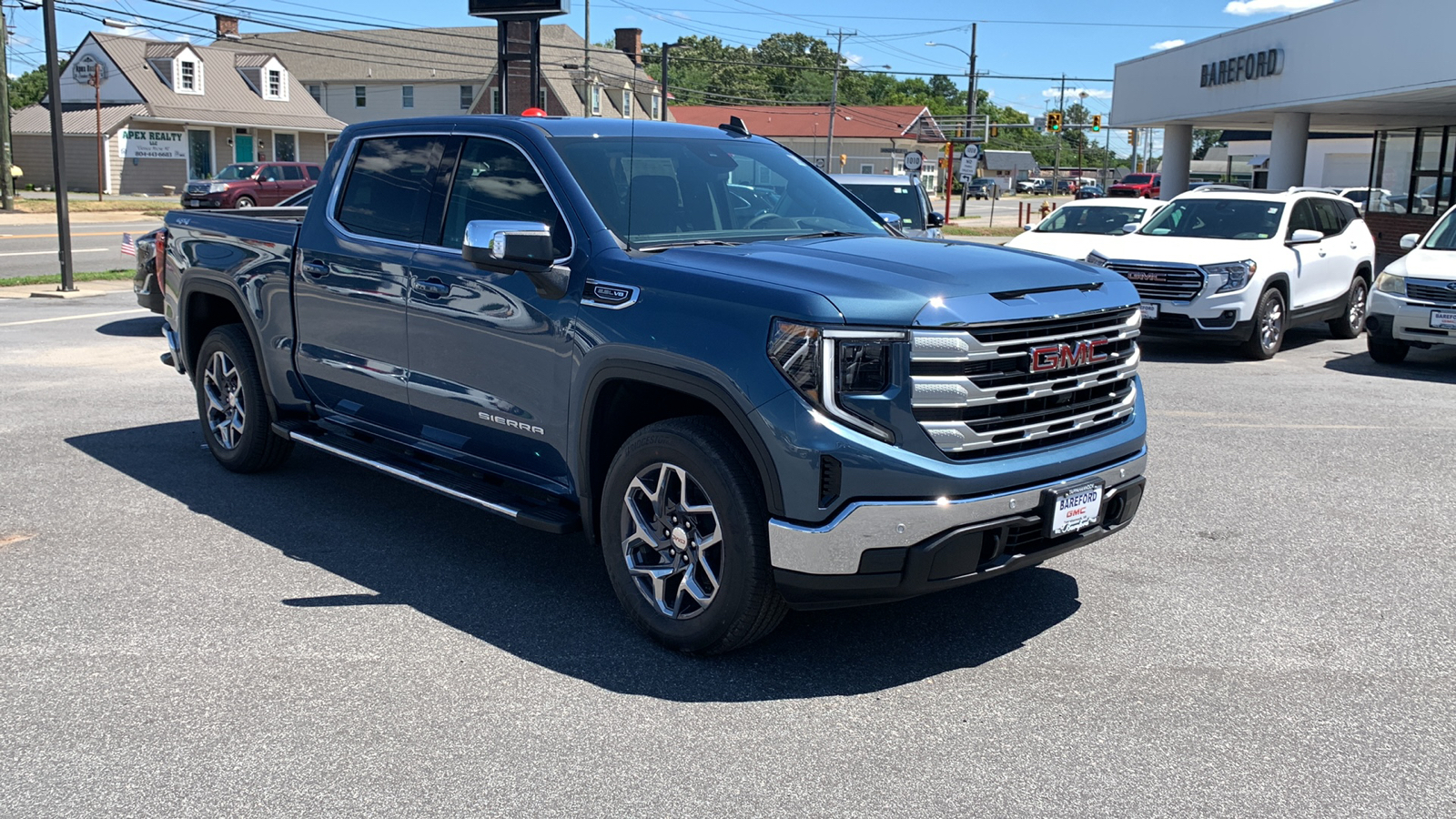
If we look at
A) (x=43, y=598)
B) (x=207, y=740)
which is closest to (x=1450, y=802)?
(x=207, y=740)

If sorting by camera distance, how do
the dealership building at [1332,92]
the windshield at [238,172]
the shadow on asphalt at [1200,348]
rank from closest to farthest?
the shadow on asphalt at [1200,348], the dealership building at [1332,92], the windshield at [238,172]

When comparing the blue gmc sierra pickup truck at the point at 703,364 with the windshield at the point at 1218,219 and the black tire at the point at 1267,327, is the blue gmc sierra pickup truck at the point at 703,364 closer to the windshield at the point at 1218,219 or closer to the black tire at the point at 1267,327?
the black tire at the point at 1267,327

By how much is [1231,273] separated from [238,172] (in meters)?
33.4

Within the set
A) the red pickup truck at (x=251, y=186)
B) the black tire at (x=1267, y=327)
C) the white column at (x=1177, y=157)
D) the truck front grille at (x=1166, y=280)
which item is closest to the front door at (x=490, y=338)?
the truck front grille at (x=1166, y=280)

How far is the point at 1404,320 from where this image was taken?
11984 millimetres

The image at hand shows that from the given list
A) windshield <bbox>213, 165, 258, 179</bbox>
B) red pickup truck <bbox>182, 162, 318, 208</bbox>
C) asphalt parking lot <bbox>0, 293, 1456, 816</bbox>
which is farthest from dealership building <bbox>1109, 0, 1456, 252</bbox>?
windshield <bbox>213, 165, 258, 179</bbox>

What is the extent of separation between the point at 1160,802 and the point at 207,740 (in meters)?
2.88

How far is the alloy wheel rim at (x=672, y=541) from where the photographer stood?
4.47 meters

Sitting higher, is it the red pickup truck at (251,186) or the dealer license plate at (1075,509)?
the red pickup truck at (251,186)

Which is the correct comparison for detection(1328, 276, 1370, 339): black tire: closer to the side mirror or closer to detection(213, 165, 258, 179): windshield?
the side mirror

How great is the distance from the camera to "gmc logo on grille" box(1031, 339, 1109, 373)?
14.4 feet

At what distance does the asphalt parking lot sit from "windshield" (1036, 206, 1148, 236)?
9.98m

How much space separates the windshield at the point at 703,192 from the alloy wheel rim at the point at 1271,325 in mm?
8375

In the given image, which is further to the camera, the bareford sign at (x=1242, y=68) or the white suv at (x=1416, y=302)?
the bareford sign at (x=1242, y=68)
